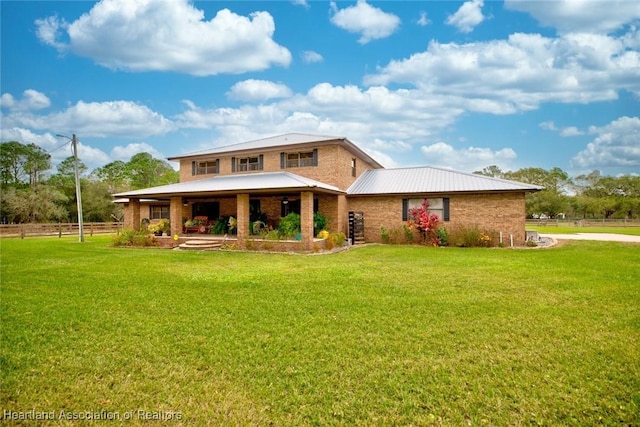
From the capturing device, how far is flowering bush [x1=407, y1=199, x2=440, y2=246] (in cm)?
1719

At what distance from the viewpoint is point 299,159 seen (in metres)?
19.8

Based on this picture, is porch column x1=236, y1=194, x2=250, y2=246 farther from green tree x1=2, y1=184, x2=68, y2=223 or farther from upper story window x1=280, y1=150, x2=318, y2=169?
green tree x1=2, y1=184, x2=68, y2=223

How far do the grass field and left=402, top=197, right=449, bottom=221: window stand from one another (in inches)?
379

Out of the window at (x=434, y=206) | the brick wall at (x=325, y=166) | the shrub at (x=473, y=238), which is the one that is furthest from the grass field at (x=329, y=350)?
the brick wall at (x=325, y=166)

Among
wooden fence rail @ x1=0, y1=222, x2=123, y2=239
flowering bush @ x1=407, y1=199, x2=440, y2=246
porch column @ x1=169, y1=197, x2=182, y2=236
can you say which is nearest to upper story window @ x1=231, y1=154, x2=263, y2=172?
porch column @ x1=169, y1=197, x2=182, y2=236


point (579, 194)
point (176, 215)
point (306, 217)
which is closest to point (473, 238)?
point (306, 217)

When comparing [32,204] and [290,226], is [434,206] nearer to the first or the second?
[290,226]

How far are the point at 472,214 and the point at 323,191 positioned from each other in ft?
26.9

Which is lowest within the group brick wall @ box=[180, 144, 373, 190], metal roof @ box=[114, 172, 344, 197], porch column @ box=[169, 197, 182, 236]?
porch column @ box=[169, 197, 182, 236]

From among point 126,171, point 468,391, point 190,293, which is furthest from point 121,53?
point 126,171

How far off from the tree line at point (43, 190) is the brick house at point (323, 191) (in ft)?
68.9

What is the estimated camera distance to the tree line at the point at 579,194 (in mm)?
52156

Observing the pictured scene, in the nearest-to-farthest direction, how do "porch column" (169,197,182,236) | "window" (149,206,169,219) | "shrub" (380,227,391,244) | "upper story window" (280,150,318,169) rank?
"porch column" (169,197,182,236), "shrub" (380,227,391,244), "upper story window" (280,150,318,169), "window" (149,206,169,219)

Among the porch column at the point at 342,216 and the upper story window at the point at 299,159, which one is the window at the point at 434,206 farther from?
the upper story window at the point at 299,159
